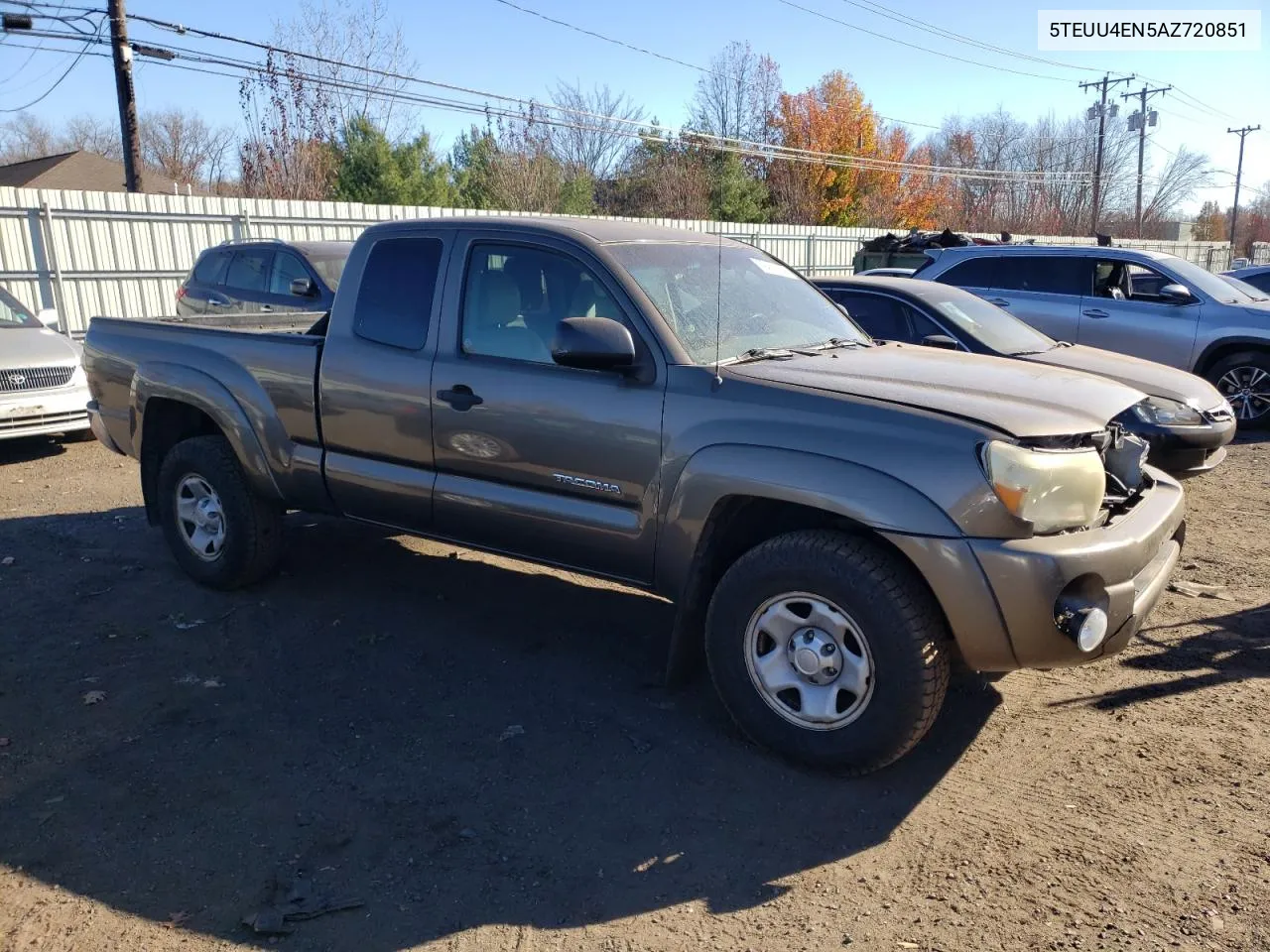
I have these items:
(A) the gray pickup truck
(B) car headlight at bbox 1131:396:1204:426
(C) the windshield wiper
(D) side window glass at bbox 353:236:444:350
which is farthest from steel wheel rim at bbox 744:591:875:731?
(B) car headlight at bbox 1131:396:1204:426

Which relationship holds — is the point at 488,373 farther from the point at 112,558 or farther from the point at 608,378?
the point at 112,558

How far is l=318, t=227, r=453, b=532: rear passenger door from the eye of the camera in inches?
176

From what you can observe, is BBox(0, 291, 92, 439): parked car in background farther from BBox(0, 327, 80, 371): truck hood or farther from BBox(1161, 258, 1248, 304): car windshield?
BBox(1161, 258, 1248, 304): car windshield

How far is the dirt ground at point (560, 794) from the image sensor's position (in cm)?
282

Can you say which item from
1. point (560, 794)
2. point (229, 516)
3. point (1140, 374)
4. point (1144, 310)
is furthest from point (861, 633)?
point (1144, 310)

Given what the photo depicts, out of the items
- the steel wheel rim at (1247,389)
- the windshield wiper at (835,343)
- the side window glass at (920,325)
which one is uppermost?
the windshield wiper at (835,343)

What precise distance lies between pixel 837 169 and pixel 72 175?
30.3 m

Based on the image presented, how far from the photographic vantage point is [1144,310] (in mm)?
9914

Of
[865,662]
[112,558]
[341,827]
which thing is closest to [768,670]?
[865,662]

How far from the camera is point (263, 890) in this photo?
2953mm

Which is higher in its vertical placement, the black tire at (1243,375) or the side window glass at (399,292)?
the side window glass at (399,292)

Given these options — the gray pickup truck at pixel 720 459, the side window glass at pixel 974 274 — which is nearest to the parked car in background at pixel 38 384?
the gray pickup truck at pixel 720 459

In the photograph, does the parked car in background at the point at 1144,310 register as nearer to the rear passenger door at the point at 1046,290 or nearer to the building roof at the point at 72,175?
the rear passenger door at the point at 1046,290

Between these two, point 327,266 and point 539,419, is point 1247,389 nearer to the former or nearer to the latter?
point 539,419
